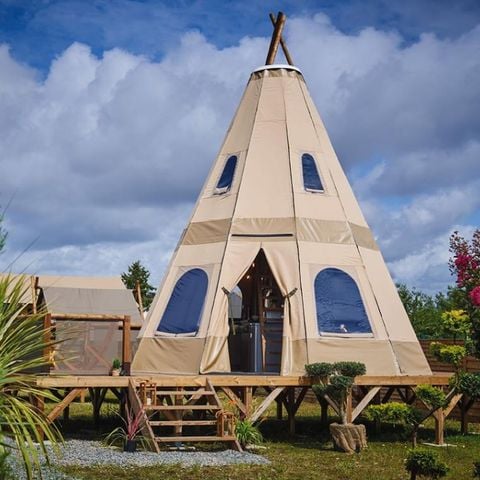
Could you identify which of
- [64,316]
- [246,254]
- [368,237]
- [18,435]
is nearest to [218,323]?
[246,254]

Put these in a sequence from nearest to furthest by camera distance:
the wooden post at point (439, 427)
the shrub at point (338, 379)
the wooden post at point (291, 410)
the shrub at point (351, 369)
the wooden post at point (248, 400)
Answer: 1. the shrub at point (338, 379)
2. the shrub at point (351, 369)
3. the wooden post at point (439, 427)
4. the wooden post at point (248, 400)
5. the wooden post at point (291, 410)

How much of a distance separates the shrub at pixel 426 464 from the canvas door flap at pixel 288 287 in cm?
425

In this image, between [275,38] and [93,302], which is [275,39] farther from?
[93,302]

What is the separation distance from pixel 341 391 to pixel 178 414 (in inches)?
94.5

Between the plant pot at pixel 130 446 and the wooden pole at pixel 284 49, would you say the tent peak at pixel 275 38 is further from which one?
the plant pot at pixel 130 446

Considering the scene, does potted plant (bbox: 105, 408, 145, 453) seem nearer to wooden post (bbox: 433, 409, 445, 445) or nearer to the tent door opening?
the tent door opening

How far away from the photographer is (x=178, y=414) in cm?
1109

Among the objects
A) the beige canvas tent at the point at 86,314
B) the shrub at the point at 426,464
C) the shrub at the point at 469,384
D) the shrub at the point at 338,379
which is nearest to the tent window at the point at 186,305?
the beige canvas tent at the point at 86,314

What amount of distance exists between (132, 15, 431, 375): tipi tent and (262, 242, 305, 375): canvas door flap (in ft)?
0.06

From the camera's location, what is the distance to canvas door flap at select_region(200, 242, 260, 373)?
40.7ft

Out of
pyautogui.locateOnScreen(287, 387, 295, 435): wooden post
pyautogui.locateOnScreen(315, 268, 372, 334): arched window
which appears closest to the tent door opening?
pyautogui.locateOnScreen(287, 387, 295, 435): wooden post

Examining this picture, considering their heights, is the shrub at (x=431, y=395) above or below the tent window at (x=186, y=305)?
below

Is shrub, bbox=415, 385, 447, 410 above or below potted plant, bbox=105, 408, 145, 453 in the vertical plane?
above

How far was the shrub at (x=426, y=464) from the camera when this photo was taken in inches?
313
